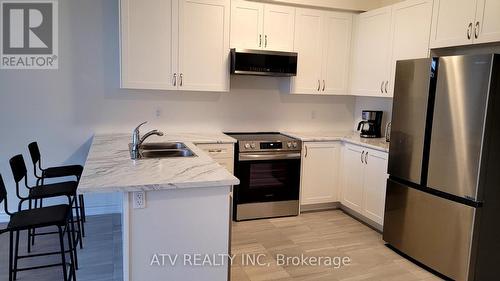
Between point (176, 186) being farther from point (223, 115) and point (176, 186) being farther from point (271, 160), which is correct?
point (223, 115)

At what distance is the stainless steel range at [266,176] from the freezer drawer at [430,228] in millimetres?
1110

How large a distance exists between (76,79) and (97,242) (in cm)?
170

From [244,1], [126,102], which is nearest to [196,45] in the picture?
[244,1]

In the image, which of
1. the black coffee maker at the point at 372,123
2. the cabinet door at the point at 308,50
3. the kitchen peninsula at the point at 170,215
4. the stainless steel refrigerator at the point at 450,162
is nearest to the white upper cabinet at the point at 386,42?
the black coffee maker at the point at 372,123

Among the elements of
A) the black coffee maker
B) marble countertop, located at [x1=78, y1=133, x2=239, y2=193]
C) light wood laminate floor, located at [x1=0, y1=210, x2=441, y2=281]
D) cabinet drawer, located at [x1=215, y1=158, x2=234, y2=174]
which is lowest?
light wood laminate floor, located at [x1=0, y1=210, x2=441, y2=281]

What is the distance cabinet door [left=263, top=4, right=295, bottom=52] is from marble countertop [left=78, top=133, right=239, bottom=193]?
1748 mm

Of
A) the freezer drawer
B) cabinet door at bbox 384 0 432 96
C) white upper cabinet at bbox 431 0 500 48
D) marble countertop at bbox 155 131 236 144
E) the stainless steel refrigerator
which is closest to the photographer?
the stainless steel refrigerator

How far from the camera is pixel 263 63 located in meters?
4.00

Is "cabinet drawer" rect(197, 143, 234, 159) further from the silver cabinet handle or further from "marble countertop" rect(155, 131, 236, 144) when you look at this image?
the silver cabinet handle

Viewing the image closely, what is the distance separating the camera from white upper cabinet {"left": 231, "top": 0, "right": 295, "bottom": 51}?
3930mm

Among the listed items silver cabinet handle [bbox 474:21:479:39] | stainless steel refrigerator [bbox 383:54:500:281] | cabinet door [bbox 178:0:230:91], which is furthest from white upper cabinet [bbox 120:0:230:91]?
silver cabinet handle [bbox 474:21:479:39]

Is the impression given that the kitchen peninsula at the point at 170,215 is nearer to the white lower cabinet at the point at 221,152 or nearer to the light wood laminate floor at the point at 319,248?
the light wood laminate floor at the point at 319,248

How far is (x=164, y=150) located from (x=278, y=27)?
193 centimetres

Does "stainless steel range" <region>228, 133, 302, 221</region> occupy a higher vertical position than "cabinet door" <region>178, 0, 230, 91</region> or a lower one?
lower
